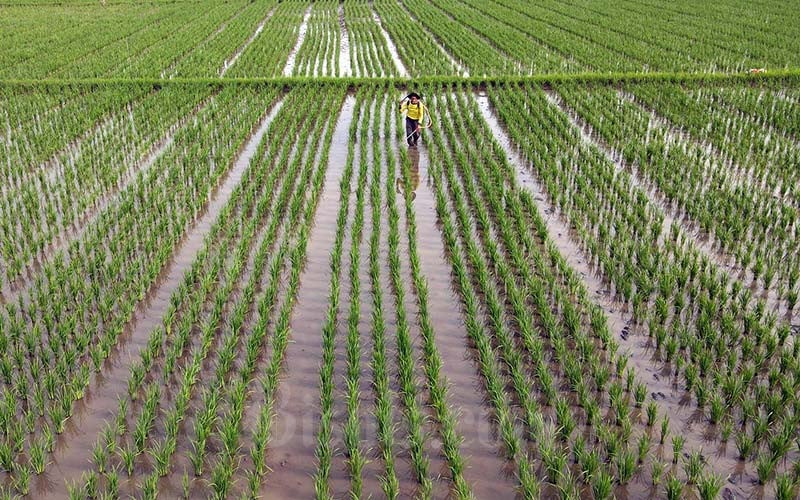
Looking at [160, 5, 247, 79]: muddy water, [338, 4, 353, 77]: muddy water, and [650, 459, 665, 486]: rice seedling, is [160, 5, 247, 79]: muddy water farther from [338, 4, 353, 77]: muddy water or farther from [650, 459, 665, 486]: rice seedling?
[650, 459, 665, 486]: rice seedling

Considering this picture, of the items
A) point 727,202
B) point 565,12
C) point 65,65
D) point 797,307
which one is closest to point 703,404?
point 797,307

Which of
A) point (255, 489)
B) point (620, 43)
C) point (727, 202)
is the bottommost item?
point (255, 489)

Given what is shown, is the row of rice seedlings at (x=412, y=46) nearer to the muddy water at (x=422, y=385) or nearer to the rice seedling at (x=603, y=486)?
the muddy water at (x=422, y=385)

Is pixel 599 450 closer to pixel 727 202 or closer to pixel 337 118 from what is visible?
pixel 727 202

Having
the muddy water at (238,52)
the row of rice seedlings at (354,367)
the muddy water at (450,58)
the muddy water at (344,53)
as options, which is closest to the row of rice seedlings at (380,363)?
the row of rice seedlings at (354,367)

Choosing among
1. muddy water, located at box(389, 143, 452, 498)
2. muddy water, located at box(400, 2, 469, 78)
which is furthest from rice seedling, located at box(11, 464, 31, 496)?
muddy water, located at box(400, 2, 469, 78)

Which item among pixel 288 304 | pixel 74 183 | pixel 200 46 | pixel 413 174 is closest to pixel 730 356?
pixel 288 304
